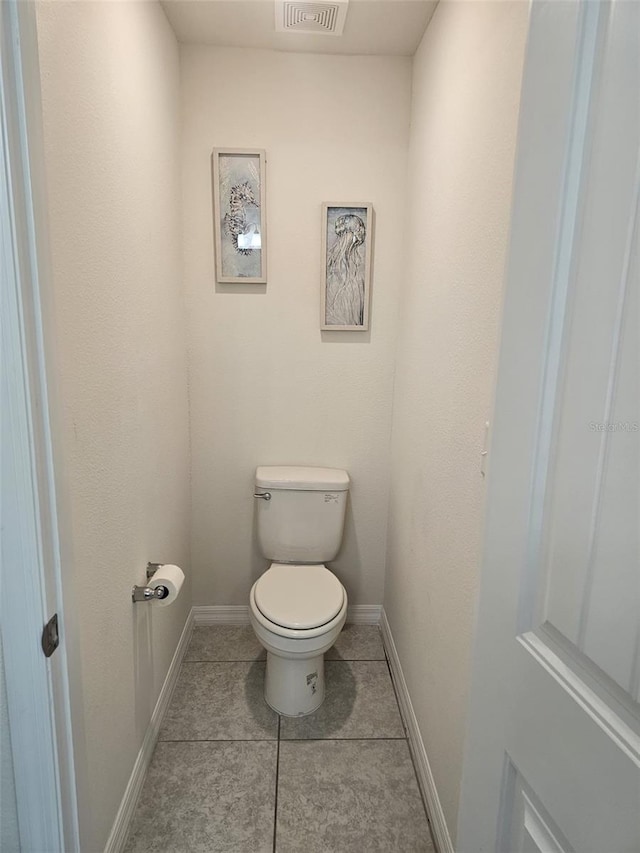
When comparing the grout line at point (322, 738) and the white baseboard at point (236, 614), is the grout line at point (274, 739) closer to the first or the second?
the grout line at point (322, 738)

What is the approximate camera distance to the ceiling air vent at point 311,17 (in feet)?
5.06

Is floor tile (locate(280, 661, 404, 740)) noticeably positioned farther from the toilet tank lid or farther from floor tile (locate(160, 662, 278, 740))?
the toilet tank lid

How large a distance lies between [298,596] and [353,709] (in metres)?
0.48

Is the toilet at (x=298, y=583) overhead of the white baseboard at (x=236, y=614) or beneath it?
overhead

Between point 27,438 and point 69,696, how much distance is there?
0.46 metres

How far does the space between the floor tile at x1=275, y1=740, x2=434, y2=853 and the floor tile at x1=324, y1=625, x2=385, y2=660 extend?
45cm

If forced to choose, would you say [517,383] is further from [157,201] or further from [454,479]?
[157,201]

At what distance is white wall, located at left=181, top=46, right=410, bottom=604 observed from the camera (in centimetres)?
188

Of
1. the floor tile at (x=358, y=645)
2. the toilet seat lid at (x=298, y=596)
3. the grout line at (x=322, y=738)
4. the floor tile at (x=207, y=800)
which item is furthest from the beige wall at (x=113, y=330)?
the floor tile at (x=358, y=645)

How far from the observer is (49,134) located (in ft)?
2.89

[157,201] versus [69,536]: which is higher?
[157,201]

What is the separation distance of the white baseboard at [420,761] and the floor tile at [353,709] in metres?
0.05

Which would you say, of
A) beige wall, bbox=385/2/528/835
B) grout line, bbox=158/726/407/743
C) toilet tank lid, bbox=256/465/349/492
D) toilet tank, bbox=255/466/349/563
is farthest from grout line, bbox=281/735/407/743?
toilet tank lid, bbox=256/465/349/492

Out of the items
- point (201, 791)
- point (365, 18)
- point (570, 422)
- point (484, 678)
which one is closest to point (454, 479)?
point (484, 678)
